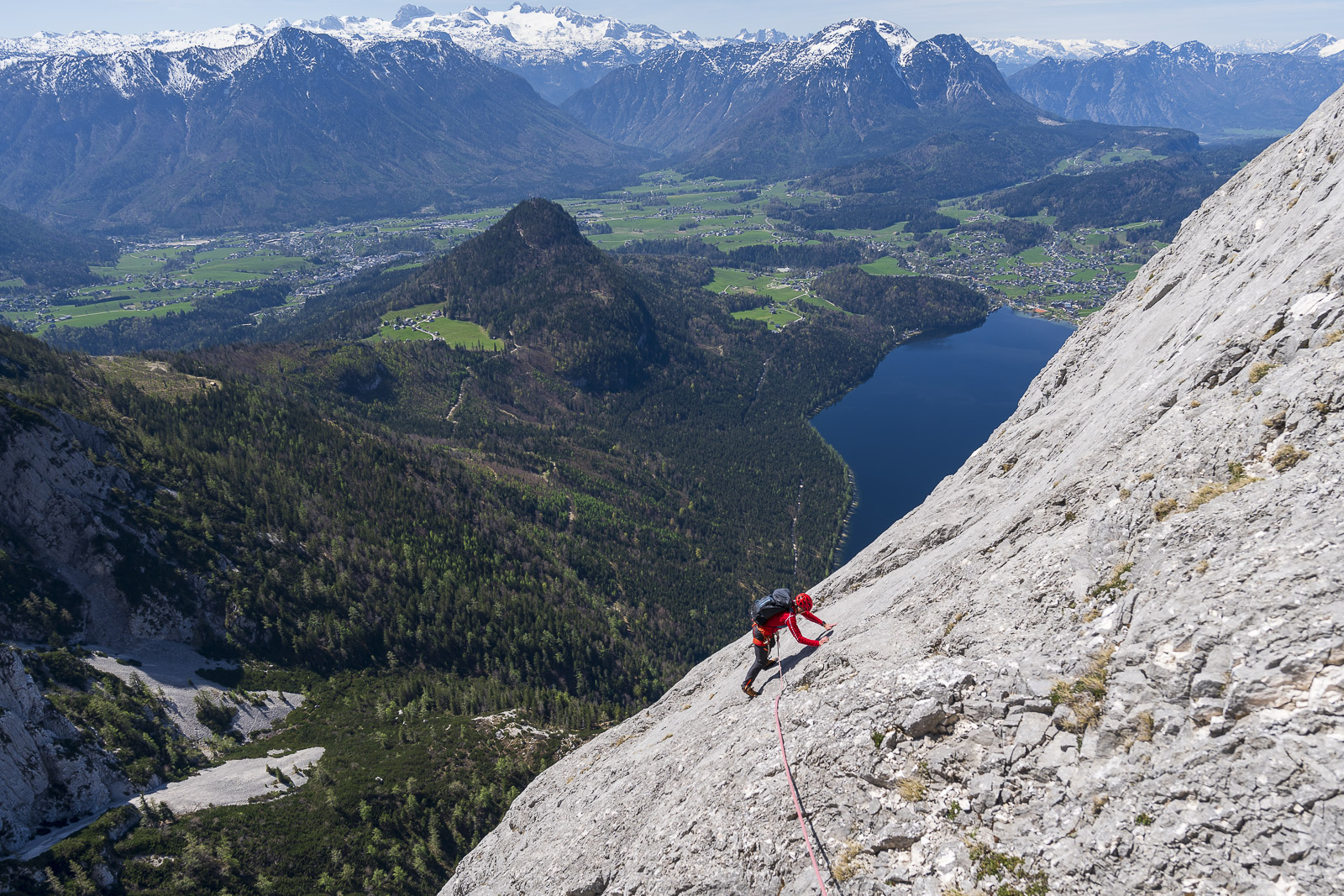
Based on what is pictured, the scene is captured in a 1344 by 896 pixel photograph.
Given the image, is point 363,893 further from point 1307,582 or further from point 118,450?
point 118,450

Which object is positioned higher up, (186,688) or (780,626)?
(780,626)

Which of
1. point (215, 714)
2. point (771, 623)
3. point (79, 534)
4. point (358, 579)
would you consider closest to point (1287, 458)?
point (771, 623)

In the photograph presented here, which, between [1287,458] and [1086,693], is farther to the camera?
[1287,458]

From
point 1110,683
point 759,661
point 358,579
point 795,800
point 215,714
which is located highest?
point 1110,683

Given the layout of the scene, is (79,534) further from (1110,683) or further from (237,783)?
(1110,683)

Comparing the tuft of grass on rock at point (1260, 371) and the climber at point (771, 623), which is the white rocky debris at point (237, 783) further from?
the tuft of grass on rock at point (1260, 371)

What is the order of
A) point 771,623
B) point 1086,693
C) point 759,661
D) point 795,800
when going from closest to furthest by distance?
1. point 1086,693
2. point 795,800
3. point 771,623
4. point 759,661

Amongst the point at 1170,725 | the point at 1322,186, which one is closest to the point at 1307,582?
the point at 1170,725
